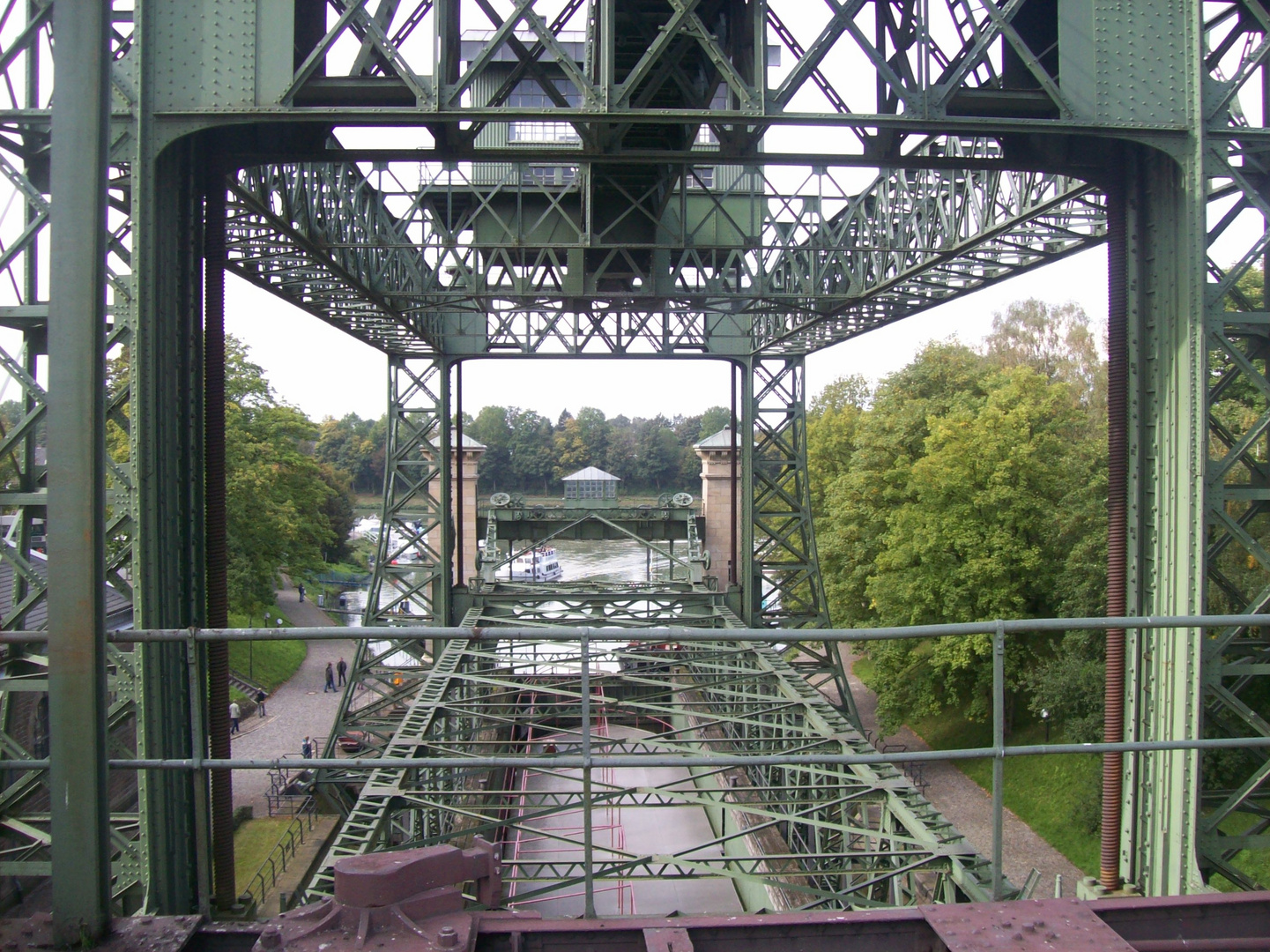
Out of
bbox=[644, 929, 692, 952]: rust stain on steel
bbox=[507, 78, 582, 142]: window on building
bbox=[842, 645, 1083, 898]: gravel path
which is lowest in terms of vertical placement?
bbox=[842, 645, 1083, 898]: gravel path

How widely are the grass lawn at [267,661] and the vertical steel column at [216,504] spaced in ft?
71.8

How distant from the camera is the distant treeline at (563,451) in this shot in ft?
275

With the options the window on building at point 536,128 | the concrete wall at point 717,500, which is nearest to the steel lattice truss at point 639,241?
the window on building at point 536,128

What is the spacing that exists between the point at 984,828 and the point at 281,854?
12572mm

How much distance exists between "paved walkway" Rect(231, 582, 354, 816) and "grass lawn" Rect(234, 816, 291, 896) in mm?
873

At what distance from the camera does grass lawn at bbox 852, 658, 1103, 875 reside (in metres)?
15.3

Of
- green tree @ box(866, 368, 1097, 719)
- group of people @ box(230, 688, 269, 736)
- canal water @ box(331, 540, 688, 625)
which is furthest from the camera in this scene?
canal water @ box(331, 540, 688, 625)

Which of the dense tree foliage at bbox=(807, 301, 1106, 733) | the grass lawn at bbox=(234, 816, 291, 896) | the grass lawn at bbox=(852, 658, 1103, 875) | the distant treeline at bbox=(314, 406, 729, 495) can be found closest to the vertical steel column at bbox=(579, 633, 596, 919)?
the grass lawn at bbox=(234, 816, 291, 896)

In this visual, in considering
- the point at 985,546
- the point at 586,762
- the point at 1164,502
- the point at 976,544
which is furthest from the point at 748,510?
the point at 586,762

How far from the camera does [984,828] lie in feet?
55.2

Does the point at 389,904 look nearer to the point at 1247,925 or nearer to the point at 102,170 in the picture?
the point at 102,170

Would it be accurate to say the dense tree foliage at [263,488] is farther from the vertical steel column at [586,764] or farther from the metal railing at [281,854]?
the vertical steel column at [586,764]

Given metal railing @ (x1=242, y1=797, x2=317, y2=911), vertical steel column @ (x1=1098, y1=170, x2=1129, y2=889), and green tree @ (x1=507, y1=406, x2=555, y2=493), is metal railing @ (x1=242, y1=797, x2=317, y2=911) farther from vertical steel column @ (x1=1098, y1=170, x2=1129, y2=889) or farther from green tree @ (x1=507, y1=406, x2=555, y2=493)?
green tree @ (x1=507, y1=406, x2=555, y2=493)

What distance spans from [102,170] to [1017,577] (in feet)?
64.1
